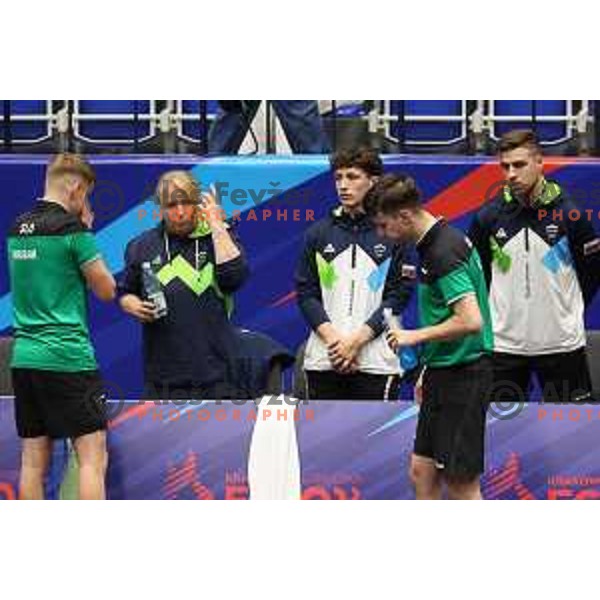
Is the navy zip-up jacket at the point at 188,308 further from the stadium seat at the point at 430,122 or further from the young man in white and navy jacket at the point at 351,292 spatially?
the stadium seat at the point at 430,122

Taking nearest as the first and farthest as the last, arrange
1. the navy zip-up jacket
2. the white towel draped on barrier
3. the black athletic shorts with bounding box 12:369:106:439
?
the black athletic shorts with bounding box 12:369:106:439
the white towel draped on barrier
the navy zip-up jacket

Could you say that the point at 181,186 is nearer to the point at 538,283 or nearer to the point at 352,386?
the point at 352,386

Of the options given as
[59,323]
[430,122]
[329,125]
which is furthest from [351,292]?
[430,122]

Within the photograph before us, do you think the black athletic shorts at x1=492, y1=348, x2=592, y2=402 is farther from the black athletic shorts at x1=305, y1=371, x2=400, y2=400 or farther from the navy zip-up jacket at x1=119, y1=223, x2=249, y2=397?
the navy zip-up jacket at x1=119, y1=223, x2=249, y2=397

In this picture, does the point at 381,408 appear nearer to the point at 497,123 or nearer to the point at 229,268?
the point at 229,268

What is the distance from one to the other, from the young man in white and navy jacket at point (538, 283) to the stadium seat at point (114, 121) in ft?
8.91

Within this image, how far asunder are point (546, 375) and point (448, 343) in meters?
1.92

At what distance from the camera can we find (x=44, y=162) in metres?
10.3

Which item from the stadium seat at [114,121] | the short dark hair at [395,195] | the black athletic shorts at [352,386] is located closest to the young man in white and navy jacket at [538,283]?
the black athletic shorts at [352,386]

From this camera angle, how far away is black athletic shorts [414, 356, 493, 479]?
7.20 metres

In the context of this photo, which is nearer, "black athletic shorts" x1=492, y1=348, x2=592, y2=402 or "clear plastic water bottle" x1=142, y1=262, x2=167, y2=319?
"clear plastic water bottle" x1=142, y1=262, x2=167, y2=319

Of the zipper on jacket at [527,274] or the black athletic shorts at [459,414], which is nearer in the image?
the black athletic shorts at [459,414]

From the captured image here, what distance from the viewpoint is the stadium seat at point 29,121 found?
10789 millimetres

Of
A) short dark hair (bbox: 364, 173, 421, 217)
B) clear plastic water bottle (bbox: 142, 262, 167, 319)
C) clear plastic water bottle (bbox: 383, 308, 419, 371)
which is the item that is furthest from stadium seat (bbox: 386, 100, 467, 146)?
short dark hair (bbox: 364, 173, 421, 217)
